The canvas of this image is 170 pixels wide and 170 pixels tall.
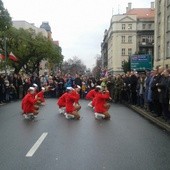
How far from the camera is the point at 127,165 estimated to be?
8688 mm

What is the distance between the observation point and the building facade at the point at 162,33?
51.7 metres

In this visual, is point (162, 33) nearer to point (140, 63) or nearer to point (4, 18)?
point (140, 63)

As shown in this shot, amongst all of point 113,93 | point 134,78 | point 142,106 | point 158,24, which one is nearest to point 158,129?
point 142,106

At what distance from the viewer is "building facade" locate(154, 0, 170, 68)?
5172 cm

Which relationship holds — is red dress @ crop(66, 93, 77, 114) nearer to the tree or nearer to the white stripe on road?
the white stripe on road

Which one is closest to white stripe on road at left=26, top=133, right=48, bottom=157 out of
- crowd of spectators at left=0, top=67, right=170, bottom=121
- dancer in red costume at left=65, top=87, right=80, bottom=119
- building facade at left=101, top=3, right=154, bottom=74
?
crowd of spectators at left=0, top=67, right=170, bottom=121

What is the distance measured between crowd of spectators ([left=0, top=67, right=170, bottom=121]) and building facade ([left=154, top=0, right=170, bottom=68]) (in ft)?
56.6

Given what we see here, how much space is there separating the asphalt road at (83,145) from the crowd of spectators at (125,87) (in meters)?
1.18

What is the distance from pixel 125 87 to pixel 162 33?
2798 centimetres

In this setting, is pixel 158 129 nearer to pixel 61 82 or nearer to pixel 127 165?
pixel 127 165

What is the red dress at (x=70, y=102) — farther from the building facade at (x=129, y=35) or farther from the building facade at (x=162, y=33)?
the building facade at (x=129, y=35)

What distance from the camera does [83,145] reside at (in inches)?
440

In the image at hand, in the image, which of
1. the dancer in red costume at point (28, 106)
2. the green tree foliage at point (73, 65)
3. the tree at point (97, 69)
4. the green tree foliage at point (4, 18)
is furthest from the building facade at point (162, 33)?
the green tree foliage at point (73, 65)

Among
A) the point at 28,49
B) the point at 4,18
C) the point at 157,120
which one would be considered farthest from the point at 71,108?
the point at 28,49
